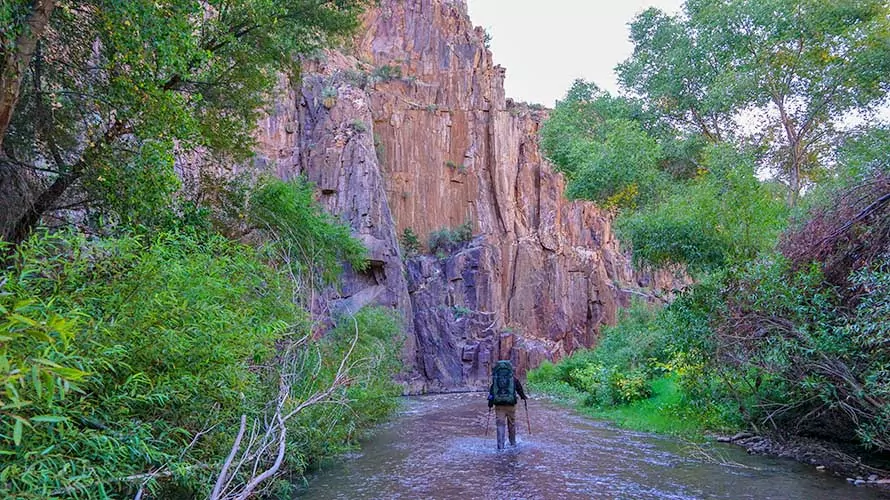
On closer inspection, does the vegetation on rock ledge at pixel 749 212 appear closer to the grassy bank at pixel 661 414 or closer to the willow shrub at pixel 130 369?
the grassy bank at pixel 661 414

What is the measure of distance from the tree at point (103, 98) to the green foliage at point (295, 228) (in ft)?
10.1

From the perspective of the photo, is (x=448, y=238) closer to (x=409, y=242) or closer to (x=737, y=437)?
(x=409, y=242)

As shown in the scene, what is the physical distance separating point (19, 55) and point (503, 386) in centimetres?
926

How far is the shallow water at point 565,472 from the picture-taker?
8.21 meters

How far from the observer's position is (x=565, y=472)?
9.72 m

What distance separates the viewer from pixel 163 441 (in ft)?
18.4

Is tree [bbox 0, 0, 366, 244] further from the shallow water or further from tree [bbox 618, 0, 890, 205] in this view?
tree [bbox 618, 0, 890, 205]

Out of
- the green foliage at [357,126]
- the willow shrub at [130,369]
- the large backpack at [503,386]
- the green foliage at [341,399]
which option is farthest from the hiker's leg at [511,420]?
the green foliage at [357,126]

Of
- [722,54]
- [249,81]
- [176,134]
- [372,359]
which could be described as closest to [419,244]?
[722,54]

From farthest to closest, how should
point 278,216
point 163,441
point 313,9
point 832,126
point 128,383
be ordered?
1. point 832,126
2. point 278,216
3. point 313,9
4. point 163,441
5. point 128,383

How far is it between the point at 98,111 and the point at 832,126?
22.6 m

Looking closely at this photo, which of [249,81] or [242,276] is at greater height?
[249,81]

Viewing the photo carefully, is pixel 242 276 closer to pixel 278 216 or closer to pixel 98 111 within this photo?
pixel 98 111

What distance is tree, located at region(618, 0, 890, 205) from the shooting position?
59.9ft
